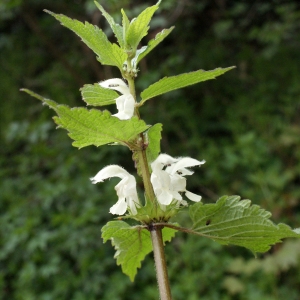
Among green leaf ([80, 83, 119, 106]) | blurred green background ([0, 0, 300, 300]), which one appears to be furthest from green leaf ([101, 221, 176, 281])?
blurred green background ([0, 0, 300, 300])

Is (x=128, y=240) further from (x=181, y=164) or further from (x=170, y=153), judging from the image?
(x=170, y=153)

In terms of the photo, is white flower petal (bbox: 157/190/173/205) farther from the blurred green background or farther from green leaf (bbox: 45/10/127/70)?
the blurred green background

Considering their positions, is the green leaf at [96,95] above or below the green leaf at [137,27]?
below

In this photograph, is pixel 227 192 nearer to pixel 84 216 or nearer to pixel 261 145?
pixel 261 145

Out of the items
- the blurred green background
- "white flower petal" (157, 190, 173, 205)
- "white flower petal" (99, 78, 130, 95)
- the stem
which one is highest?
the blurred green background

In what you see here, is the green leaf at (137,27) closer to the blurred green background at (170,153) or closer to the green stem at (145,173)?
the green stem at (145,173)

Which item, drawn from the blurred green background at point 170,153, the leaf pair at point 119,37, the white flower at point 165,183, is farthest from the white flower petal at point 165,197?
the blurred green background at point 170,153
